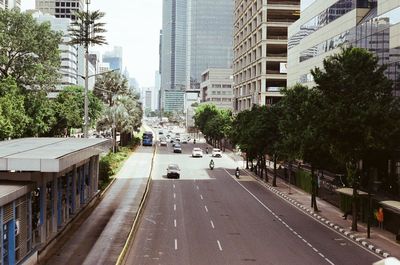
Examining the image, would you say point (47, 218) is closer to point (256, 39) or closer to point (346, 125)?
point (346, 125)

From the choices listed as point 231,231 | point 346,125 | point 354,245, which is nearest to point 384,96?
point 346,125

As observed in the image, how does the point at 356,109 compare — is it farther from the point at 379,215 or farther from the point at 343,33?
the point at 343,33

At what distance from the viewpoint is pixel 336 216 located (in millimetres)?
37312

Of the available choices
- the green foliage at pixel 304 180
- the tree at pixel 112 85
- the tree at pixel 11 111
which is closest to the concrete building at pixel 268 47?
the tree at pixel 112 85

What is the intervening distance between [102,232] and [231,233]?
7275 millimetres

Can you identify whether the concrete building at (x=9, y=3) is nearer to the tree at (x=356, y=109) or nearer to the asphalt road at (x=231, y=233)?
the asphalt road at (x=231, y=233)

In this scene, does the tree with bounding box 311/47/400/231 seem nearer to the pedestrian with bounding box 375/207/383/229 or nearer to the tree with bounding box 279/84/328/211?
the tree with bounding box 279/84/328/211

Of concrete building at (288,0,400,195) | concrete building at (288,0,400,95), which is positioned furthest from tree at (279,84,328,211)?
concrete building at (288,0,400,95)

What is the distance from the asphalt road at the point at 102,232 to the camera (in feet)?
77.3

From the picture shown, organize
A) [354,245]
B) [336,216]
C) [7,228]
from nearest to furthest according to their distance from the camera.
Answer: [7,228]
[354,245]
[336,216]

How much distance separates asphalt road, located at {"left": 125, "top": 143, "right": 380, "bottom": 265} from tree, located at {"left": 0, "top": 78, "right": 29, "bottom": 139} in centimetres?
1425

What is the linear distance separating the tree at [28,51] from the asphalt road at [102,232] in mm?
15225

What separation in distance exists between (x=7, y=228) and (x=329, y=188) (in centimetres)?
3186

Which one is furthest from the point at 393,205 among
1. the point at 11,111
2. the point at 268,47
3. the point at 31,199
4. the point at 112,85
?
the point at 268,47
